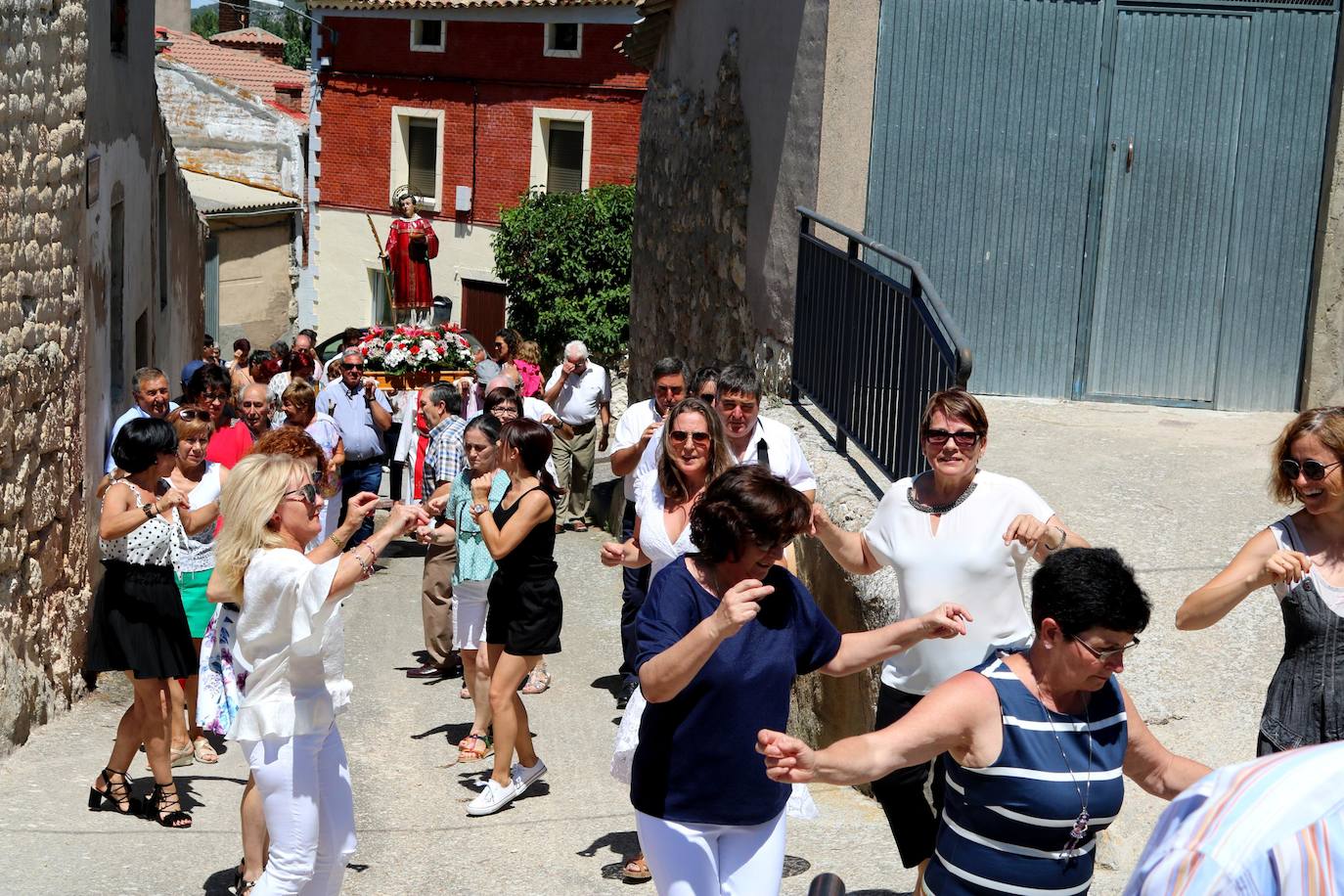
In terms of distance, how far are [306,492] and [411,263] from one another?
20452mm

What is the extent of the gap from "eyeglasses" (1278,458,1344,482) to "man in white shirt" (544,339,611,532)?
27.7ft

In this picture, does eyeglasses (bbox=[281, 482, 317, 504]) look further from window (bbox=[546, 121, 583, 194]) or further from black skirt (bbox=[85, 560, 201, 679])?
window (bbox=[546, 121, 583, 194])

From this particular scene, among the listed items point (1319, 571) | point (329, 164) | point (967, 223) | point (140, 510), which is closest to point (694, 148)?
point (967, 223)

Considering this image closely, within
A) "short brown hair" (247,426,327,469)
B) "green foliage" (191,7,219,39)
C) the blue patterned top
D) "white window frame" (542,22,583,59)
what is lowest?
the blue patterned top

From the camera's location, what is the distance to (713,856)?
3896mm

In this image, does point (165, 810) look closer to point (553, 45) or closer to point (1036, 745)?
point (1036, 745)

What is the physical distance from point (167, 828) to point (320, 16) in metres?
29.4

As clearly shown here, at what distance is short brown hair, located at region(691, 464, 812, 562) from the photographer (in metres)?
3.75

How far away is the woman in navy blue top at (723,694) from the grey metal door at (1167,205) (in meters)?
5.50

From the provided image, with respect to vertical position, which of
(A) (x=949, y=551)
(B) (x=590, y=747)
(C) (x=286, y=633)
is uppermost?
(A) (x=949, y=551)

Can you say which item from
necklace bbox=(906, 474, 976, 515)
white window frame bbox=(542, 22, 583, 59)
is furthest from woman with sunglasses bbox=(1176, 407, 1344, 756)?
white window frame bbox=(542, 22, 583, 59)

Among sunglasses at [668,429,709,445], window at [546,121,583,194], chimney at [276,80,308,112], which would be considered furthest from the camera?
chimney at [276,80,308,112]


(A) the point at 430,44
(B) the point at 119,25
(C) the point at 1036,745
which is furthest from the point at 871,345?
(A) the point at 430,44

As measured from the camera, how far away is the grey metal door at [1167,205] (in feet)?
28.4
